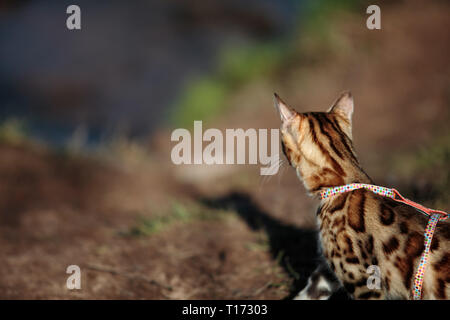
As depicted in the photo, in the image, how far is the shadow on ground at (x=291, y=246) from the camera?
2855 millimetres

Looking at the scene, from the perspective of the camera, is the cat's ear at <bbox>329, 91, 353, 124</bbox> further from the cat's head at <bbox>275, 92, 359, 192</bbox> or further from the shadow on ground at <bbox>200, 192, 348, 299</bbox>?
the shadow on ground at <bbox>200, 192, 348, 299</bbox>

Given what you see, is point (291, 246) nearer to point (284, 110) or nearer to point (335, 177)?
point (335, 177)

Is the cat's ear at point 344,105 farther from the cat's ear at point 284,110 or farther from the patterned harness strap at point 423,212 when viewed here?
the patterned harness strap at point 423,212

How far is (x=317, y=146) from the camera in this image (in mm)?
2344

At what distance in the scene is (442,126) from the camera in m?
5.97

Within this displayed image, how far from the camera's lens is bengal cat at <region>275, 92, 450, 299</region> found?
6.20ft

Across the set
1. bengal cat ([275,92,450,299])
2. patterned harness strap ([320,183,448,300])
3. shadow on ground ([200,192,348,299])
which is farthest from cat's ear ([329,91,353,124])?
shadow on ground ([200,192,348,299])

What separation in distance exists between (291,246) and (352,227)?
55.0 inches

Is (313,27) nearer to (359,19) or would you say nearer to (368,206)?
(359,19)

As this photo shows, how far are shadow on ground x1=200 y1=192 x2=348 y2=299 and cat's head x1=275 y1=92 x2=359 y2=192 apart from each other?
0.85m

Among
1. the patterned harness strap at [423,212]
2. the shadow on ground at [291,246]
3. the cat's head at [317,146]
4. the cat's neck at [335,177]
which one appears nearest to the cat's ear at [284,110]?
the cat's head at [317,146]
